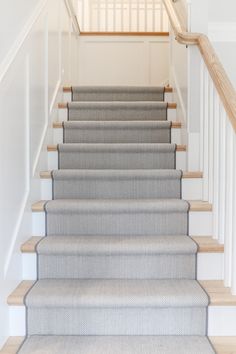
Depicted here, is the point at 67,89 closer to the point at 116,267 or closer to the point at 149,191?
the point at 149,191

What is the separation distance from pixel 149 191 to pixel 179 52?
1.30 metres

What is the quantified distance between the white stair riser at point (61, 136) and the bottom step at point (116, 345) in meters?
1.65

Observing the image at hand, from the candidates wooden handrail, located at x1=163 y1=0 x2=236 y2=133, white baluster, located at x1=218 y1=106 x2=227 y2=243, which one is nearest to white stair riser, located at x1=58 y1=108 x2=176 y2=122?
wooden handrail, located at x1=163 y1=0 x2=236 y2=133

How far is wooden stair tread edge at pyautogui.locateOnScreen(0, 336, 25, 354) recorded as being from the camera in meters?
1.81

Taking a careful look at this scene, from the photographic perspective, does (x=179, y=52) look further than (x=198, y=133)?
Yes

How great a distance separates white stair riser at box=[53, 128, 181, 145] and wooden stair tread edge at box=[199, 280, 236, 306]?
1.36m

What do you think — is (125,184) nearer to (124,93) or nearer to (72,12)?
(124,93)

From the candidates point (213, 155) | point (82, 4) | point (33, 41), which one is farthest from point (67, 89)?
point (82, 4)

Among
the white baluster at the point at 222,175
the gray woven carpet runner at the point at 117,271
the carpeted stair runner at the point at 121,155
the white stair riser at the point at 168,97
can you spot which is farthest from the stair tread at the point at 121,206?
the white stair riser at the point at 168,97

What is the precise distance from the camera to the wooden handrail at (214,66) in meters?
1.96

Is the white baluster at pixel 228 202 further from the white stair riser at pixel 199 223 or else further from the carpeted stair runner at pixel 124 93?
the carpeted stair runner at pixel 124 93

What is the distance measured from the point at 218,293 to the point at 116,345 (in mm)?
523

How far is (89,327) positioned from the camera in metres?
1.99

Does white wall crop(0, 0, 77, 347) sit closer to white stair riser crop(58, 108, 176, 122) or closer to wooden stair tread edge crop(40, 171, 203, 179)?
wooden stair tread edge crop(40, 171, 203, 179)
